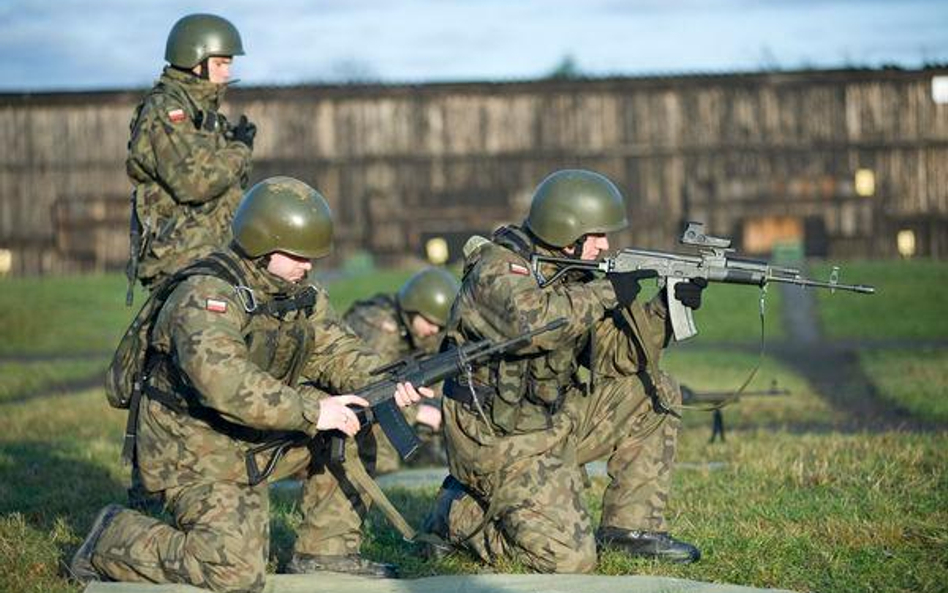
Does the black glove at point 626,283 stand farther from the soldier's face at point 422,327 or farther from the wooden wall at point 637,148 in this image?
the wooden wall at point 637,148

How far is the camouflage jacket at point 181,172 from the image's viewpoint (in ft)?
34.9

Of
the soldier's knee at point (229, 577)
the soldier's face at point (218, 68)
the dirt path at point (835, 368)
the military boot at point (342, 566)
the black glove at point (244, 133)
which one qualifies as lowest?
the dirt path at point (835, 368)

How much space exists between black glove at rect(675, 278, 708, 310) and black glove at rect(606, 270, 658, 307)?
22cm

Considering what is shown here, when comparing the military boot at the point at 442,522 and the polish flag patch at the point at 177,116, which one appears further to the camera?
the polish flag patch at the point at 177,116

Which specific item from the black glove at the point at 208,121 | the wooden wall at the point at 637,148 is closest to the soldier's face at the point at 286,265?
the black glove at the point at 208,121

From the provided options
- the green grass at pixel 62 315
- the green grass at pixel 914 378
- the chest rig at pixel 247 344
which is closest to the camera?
the chest rig at pixel 247 344

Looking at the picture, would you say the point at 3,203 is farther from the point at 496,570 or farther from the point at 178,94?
the point at 496,570

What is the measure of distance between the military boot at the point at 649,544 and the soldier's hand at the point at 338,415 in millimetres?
1628

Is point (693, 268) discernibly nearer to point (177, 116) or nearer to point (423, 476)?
point (423, 476)

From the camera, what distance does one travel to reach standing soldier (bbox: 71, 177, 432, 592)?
7453 millimetres

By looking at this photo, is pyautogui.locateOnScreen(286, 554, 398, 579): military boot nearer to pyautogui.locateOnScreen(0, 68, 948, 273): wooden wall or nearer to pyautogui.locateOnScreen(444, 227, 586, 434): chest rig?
pyautogui.locateOnScreen(444, 227, 586, 434): chest rig

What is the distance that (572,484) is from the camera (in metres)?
8.26

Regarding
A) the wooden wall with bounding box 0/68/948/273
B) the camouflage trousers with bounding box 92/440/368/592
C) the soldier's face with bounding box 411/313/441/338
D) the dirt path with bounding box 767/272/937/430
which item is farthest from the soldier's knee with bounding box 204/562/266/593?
the wooden wall with bounding box 0/68/948/273

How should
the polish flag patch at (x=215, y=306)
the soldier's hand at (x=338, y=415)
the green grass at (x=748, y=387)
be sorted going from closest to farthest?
1. the polish flag patch at (x=215, y=306)
2. the soldier's hand at (x=338, y=415)
3. the green grass at (x=748, y=387)
